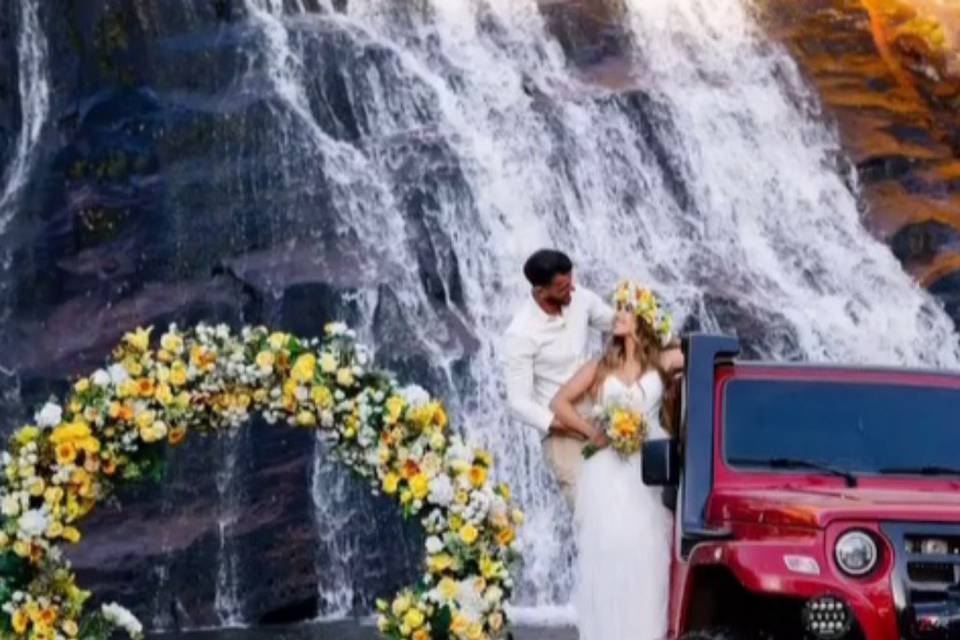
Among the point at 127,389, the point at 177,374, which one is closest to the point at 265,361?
the point at 177,374

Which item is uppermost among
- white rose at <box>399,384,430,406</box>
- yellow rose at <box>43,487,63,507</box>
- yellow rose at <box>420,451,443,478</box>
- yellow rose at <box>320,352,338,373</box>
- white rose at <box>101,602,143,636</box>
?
yellow rose at <box>320,352,338,373</box>

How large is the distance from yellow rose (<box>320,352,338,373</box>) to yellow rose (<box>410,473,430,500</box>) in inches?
28.6

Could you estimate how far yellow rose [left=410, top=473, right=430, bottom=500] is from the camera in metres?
9.92

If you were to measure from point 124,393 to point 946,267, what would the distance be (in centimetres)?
1875

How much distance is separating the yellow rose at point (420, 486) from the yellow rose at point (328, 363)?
2.38 ft

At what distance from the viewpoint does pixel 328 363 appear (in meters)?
10.4

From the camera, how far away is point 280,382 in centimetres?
1048

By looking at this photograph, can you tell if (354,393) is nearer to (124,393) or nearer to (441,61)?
(124,393)

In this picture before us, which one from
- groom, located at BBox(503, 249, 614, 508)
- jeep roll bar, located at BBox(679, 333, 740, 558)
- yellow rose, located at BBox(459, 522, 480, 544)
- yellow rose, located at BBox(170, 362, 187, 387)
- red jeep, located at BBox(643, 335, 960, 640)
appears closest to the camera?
red jeep, located at BBox(643, 335, 960, 640)

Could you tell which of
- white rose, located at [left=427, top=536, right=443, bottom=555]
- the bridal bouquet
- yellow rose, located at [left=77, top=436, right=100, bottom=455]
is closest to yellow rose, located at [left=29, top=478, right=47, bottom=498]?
yellow rose, located at [left=77, top=436, right=100, bottom=455]

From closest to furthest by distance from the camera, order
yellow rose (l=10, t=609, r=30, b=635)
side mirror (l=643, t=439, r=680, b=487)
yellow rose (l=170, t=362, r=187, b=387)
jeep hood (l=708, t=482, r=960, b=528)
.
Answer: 1. jeep hood (l=708, t=482, r=960, b=528)
2. side mirror (l=643, t=439, r=680, b=487)
3. yellow rose (l=10, t=609, r=30, b=635)
4. yellow rose (l=170, t=362, r=187, b=387)

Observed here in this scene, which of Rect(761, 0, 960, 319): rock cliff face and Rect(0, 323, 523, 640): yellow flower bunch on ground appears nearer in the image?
Rect(0, 323, 523, 640): yellow flower bunch on ground

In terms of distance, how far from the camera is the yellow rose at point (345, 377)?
33.9ft

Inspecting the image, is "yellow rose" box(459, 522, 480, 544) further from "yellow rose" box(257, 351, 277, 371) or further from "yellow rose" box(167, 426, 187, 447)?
"yellow rose" box(167, 426, 187, 447)
